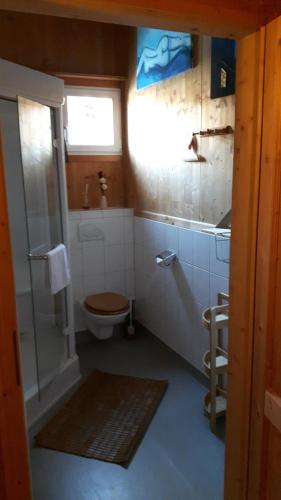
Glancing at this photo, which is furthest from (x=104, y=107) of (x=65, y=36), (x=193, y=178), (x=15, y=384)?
(x=15, y=384)

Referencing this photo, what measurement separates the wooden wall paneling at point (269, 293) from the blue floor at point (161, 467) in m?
0.62

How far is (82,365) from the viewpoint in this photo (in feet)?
10.9

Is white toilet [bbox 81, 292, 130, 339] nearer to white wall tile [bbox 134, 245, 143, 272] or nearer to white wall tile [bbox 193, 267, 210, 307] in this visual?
white wall tile [bbox 134, 245, 143, 272]

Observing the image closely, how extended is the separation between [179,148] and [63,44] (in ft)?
4.77

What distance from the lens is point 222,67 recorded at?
2422 mm

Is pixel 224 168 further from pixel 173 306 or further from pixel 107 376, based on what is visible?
pixel 107 376

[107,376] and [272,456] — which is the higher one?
[272,456]

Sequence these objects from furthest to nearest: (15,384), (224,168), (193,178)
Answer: (193,178) → (224,168) → (15,384)

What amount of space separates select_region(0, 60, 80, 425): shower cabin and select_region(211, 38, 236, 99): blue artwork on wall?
101cm

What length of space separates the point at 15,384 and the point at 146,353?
237 cm

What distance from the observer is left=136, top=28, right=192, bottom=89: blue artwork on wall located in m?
2.78

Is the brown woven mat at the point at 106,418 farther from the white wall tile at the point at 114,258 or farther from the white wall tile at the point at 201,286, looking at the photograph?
the white wall tile at the point at 114,258

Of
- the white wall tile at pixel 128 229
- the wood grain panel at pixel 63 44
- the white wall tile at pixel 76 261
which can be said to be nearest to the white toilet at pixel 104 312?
the white wall tile at pixel 76 261

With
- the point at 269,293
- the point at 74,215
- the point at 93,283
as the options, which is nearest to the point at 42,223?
the point at 74,215
